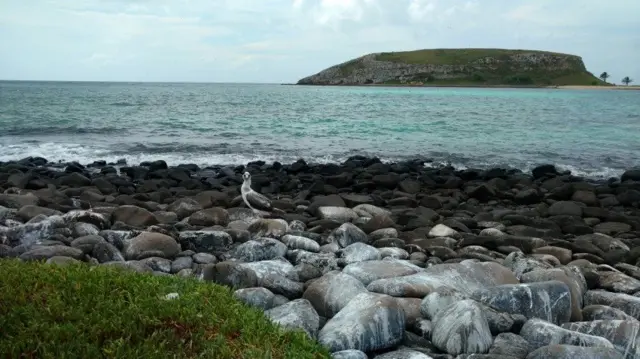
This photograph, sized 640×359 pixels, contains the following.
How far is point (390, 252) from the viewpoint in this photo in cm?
805

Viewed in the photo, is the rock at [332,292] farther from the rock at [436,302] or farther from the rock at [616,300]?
the rock at [616,300]

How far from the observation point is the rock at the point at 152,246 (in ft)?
24.3

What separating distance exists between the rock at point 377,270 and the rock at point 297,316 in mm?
1161

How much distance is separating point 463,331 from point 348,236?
3563 millimetres

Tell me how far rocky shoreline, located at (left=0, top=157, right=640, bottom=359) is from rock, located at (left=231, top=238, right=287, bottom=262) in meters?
0.02

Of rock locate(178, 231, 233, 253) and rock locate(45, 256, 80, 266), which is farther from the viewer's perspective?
rock locate(178, 231, 233, 253)

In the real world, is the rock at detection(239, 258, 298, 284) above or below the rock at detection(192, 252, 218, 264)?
above

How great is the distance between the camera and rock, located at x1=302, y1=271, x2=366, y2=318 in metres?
5.96

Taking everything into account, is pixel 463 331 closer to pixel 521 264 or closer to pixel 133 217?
pixel 521 264

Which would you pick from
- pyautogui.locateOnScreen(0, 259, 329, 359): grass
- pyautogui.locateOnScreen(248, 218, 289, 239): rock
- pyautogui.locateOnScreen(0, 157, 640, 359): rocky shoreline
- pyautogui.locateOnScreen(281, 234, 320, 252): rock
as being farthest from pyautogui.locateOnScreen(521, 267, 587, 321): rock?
pyautogui.locateOnScreen(248, 218, 289, 239): rock

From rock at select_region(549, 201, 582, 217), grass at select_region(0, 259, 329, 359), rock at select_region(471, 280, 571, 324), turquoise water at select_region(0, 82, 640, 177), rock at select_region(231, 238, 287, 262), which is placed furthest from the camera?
turquoise water at select_region(0, 82, 640, 177)

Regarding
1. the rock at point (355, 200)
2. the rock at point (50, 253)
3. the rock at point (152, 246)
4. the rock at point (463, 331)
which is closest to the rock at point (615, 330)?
the rock at point (463, 331)

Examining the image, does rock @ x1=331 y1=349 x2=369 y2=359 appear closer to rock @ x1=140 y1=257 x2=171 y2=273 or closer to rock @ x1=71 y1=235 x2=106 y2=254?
rock @ x1=140 y1=257 x2=171 y2=273

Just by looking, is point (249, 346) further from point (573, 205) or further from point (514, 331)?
point (573, 205)
